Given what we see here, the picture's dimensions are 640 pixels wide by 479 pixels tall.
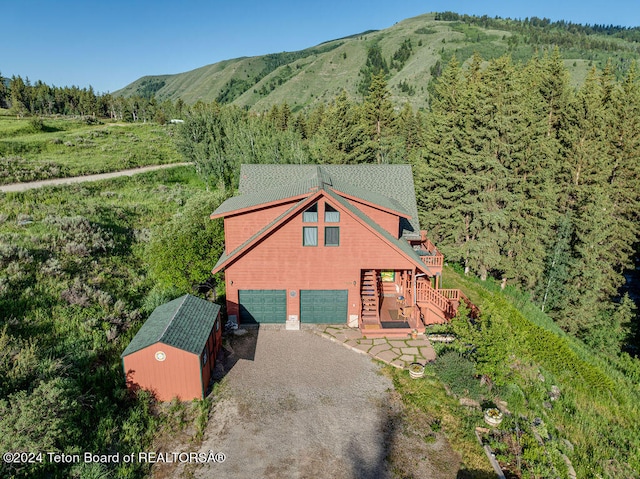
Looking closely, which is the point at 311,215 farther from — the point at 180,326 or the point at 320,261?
the point at 180,326

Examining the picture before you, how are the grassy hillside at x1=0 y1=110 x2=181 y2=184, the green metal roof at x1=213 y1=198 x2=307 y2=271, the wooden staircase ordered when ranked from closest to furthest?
the green metal roof at x1=213 y1=198 x2=307 y2=271 < the wooden staircase < the grassy hillside at x1=0 y1=110 x2=181 y2=184

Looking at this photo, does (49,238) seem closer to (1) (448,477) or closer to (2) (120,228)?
(2) (120,228)

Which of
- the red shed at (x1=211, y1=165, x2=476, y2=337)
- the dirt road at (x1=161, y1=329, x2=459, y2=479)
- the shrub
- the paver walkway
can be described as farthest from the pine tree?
the dirt road at (x1=161, y1=329, x2=459, y2=479)

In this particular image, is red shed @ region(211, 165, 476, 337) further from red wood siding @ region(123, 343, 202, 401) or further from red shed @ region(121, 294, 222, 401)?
red wood siding @ region(123, 343, 202, 401)

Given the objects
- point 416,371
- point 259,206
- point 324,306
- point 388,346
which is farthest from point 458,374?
point 259,206

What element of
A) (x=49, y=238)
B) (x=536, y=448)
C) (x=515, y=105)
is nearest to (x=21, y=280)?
(x=49, y=238)
